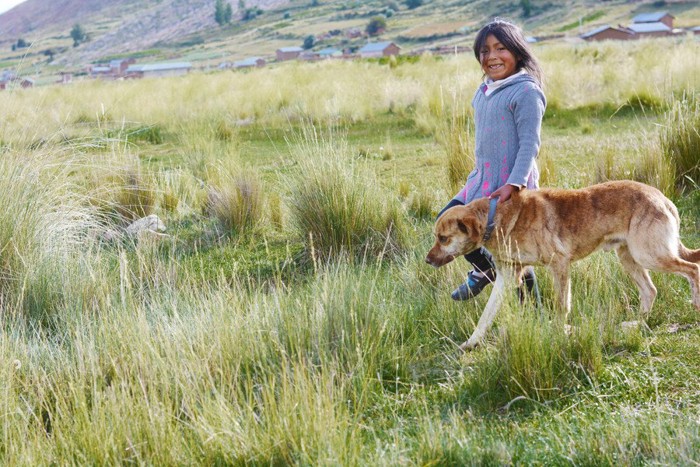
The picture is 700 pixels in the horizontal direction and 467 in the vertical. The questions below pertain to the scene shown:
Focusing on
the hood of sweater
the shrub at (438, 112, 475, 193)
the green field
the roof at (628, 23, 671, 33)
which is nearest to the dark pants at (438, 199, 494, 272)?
the green field

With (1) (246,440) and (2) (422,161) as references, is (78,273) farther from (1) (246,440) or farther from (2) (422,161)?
(2) (422,161)

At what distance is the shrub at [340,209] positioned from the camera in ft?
21.1

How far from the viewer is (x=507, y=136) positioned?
4.37 m

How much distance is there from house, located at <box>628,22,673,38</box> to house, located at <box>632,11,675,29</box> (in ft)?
8.48

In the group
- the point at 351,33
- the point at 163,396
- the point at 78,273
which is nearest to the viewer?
the point at 163,396

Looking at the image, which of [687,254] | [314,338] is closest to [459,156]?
[687,254]

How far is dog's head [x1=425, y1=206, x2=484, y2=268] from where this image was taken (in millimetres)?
4113

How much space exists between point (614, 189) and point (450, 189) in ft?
12.5

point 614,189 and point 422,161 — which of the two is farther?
point 422,161

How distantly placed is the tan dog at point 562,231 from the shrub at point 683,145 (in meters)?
3.55

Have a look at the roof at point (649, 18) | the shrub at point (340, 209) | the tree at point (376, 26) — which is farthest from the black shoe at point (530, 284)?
the tree at point (376, 26)

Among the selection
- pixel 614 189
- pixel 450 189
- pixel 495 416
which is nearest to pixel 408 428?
pixel 495 416

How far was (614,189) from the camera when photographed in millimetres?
4238

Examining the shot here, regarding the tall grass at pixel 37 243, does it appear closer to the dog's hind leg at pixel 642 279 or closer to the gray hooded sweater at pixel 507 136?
the gray hooded sweater at pixel 507 136
